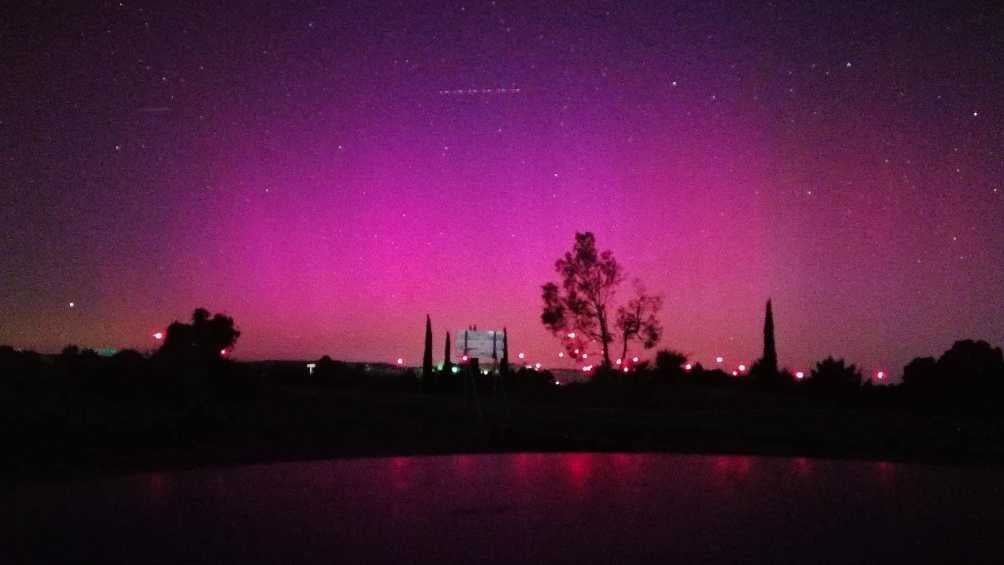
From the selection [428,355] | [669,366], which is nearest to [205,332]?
[428,355]

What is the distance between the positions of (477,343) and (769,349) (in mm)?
15508

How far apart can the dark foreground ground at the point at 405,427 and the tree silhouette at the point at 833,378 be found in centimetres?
157

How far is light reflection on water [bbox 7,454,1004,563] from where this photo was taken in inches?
255

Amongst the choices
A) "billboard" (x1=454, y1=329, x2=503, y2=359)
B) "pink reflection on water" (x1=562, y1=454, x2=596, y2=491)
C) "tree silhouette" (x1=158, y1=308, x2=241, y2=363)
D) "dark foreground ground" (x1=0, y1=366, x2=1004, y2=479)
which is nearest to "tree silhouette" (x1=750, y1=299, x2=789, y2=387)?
"dark foreground ground" (x1=0, y1=366, x2=1004, y2=479)

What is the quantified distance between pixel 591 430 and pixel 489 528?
17321mm

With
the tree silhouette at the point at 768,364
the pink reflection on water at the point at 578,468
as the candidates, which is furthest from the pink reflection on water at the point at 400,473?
the tree silhouette at the point at 768,364

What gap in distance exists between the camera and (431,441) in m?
21.5

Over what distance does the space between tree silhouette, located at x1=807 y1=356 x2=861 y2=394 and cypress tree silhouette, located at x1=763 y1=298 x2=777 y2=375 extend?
2556 mm

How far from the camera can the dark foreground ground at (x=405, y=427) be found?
18125 millimetres

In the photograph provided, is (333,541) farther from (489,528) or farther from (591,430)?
(591,430)

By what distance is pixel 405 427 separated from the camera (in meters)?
25.3

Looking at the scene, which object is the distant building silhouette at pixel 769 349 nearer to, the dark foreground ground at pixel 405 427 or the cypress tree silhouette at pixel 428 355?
the dark foreground ground at pixel 405 427

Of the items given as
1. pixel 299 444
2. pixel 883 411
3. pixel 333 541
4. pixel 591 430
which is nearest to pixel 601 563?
pixel 333 541

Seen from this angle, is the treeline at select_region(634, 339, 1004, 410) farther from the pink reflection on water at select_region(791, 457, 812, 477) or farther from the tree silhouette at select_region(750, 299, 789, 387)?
the pink reflection on water at select_region(791, 457, 812, 477)
